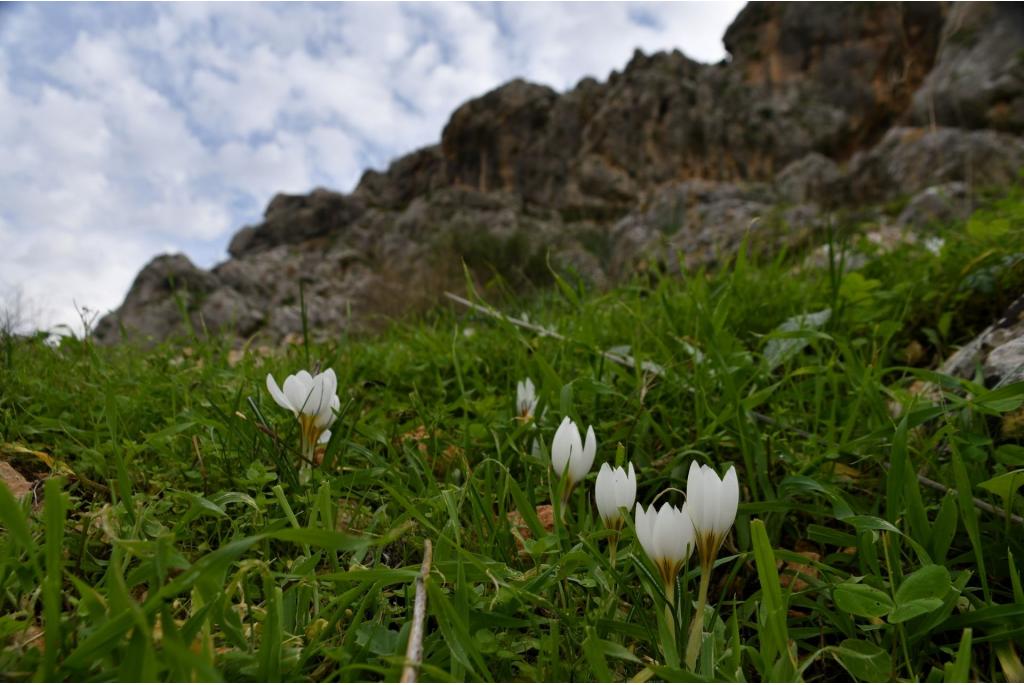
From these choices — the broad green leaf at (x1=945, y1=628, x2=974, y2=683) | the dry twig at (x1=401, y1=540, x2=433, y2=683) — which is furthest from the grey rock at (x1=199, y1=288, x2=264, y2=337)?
the broad green leaf at (x1=945, y1=628, x2=974, y2=683)

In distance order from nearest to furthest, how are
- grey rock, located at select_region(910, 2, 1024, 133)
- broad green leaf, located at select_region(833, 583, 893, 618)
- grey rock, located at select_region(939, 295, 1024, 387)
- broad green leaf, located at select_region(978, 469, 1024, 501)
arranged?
broad green leaf, located at select_region(833, 583, 893, 618)
broad green leaf, located at select_region(978, 469, 1024, 501)
grey rock, located at select_region(939, 295, 1024, 387)
grey rock, located at select_region(910, 2, 1024, 133)

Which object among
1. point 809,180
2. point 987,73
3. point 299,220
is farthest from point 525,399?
point 299,220

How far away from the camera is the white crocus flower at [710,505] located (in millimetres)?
833

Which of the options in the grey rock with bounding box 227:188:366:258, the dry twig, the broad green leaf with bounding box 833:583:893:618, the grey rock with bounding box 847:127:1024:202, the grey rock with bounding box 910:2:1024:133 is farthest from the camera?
the grey rock with bounding box 227:188:366:258

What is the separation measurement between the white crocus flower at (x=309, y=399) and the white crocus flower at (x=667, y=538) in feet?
2.20

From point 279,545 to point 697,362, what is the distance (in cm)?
120

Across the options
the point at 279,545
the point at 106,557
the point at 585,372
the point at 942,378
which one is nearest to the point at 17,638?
the point at 106,557

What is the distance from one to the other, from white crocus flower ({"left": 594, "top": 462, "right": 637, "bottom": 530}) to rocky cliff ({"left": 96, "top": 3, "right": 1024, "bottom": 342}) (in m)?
14.8

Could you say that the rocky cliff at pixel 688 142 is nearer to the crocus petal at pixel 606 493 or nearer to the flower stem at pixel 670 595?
the crocus petal at pixel 606 493

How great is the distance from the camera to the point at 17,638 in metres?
0.79

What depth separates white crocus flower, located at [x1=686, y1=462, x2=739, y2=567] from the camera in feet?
2.73

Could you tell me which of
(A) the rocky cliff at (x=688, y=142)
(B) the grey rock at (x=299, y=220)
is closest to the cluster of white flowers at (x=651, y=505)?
(A) the rocky cliff at (x=688, y=142)

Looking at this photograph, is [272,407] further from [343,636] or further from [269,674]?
[269,674]

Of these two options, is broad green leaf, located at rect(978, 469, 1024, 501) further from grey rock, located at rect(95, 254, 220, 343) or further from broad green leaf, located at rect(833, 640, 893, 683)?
grey rock, located at rect(95, 254, 220, 343)
